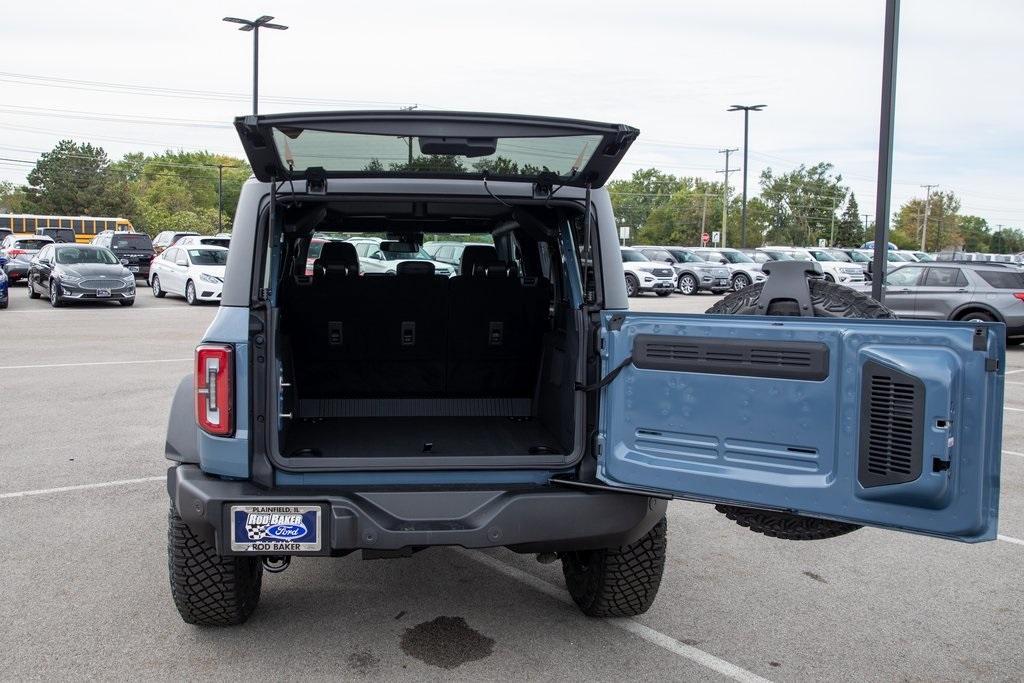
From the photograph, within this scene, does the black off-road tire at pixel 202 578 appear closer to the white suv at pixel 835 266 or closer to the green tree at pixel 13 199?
the white suv at pixel 835 266

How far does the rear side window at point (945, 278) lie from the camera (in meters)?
16.6

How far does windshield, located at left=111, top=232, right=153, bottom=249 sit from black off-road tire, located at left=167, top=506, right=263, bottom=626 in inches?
1154

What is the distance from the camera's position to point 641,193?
406ft

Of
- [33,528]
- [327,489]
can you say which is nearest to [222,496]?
[327,489]

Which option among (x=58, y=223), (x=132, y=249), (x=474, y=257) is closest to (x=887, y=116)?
(x=474, y=257)

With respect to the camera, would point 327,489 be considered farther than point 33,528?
No

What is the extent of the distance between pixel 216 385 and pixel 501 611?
63.4 inches

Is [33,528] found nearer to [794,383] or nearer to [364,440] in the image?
[364,440]

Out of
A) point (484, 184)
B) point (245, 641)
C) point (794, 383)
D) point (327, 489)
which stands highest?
point (484, 184)

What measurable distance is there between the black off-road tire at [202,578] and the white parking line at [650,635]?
1.39 m

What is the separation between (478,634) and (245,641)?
942 mm

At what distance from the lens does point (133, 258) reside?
102 ft

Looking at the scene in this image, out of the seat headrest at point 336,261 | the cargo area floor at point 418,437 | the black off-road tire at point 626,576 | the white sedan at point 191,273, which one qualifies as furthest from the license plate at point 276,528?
the white sedan at point 191,273

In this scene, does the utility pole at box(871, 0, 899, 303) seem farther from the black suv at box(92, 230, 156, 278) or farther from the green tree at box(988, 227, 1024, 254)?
the green tree at box(988, 227, 1024, 254)
